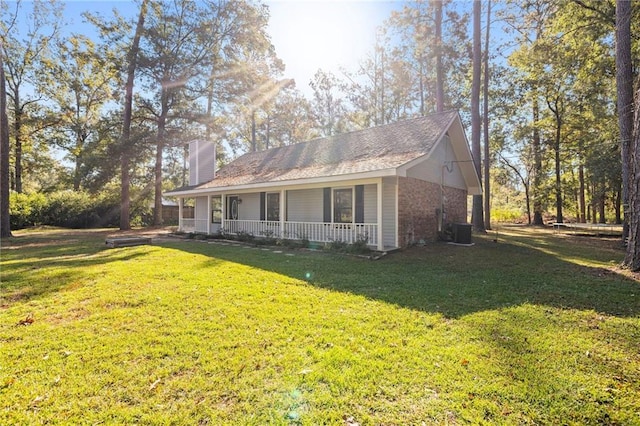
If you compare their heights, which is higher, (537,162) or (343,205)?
(537,162)

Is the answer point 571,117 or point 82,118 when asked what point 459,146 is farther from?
point 82,118

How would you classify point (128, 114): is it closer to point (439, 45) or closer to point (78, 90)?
point (78, 90)

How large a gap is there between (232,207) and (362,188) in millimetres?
7464

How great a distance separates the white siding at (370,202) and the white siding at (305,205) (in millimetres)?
1892

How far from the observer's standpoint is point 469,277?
639cm

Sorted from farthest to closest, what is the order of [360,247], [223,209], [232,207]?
A: [232,207] < [223,209] < [360,247]

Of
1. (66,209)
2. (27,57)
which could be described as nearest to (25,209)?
(66,209)

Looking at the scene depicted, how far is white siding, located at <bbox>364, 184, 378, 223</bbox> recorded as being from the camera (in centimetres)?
1032

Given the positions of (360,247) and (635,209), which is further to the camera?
(360,247)

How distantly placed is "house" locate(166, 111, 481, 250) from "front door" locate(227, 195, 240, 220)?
49 mm

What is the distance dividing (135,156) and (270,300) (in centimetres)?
1778

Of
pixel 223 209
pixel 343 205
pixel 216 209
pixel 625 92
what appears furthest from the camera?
pixel 216 209

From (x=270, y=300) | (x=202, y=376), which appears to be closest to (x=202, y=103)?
(x=270, y=300)

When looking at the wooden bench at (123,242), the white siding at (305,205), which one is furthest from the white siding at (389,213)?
the wooden bench at (123,242)
